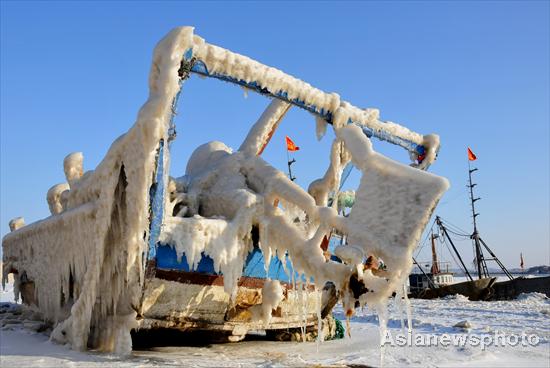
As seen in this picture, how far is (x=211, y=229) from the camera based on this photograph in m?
6.18

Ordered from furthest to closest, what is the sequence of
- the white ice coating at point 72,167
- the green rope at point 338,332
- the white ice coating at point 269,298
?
the green rope at point 338,332, the white ice coating at point 72,167, the white ice coating at point 269,298

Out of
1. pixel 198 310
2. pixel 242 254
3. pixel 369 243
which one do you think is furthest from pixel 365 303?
pixel 198 310

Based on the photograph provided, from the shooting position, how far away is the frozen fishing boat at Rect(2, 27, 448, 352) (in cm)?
524

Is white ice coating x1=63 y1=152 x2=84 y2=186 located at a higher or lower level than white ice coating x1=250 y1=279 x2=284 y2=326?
higher

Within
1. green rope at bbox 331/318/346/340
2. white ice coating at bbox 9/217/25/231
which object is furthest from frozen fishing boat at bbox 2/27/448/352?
white ice coating at bbox 9/217/25/231

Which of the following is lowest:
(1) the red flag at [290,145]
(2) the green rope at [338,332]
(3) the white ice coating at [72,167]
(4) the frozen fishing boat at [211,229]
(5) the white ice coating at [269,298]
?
(2) the green rope at [338,332]

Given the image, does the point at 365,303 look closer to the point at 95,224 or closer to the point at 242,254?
the point at 242,254

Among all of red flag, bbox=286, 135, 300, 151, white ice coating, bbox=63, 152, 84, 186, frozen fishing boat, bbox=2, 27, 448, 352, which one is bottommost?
frozen fishing boat, bbox=2, 27, 448, 352

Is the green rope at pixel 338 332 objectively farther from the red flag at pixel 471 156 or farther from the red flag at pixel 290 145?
the red flag at pixel 471 156

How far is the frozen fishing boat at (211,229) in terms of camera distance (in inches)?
206

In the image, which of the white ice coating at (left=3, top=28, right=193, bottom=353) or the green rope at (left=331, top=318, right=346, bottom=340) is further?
the green rope at (left=331, top=318, right=346, bottom=340)

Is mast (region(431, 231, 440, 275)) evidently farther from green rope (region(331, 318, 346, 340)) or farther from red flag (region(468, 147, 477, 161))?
green rope (region(331, 318, 346, 340))

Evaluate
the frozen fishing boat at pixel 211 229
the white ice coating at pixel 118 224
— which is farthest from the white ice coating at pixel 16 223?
the white ice coating at pixel 118 224

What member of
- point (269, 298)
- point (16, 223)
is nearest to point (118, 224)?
point (269, 298)
